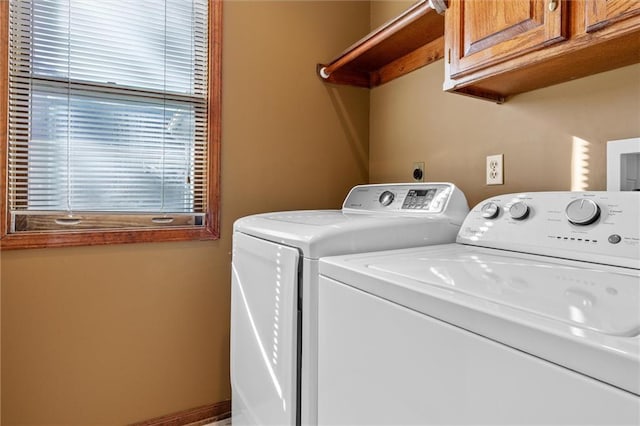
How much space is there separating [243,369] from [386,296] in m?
0.91

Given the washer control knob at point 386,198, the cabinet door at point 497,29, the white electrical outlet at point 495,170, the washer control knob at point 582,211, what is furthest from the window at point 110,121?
the washer control knob at point 582,211

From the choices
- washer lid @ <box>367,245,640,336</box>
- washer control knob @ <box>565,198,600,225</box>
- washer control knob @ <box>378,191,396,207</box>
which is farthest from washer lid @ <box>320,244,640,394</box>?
washer control knob @ <box>378,191,396,207</box>

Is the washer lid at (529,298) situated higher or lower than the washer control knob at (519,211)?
lower

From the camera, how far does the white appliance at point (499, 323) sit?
0.48 m

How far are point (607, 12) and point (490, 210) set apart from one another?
0.56m

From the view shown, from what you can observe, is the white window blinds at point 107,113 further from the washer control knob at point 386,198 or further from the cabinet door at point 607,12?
the cabinet door at point 607,12

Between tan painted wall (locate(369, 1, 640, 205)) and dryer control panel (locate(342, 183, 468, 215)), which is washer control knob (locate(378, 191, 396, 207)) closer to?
dryer control panel (locate(342, 183, 468, 215))

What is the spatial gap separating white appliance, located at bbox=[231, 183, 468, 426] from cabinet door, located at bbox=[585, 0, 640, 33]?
61cm

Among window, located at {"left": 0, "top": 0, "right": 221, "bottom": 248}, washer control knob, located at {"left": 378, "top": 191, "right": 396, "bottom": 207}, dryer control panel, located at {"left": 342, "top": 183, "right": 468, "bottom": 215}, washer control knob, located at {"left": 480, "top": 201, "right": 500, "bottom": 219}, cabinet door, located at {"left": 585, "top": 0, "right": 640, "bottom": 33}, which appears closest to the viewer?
cabinet door, located at {"left": 585, "top": 0, "right": 640, "bottom": 33}

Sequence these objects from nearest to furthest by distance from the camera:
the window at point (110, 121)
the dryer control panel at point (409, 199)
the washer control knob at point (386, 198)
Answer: the dryer control panel at point (409, 199), the window at point (110, 121), the washer control knob at point (386, 198)

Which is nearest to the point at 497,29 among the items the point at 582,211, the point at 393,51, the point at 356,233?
the point at 582,211

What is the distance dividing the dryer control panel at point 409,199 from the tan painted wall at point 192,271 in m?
0.40

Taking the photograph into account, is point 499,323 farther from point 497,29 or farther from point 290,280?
point 497,29

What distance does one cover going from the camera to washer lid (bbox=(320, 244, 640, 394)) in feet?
1.52
